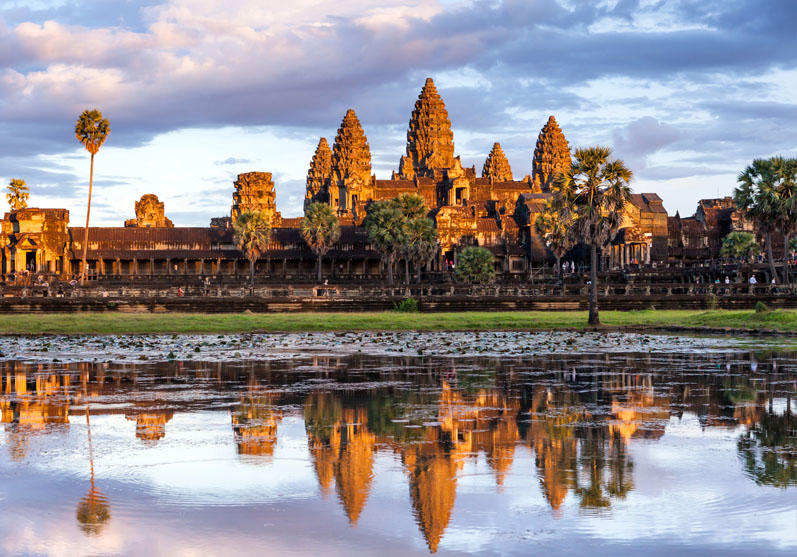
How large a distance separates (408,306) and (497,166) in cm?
12095

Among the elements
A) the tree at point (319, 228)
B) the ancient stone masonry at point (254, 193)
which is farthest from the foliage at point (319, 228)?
the ancient stone masonry at point (254, 193)

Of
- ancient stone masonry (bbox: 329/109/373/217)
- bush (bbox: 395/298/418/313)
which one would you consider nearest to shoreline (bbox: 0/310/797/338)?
bush (bbox: 395/298/418/313)

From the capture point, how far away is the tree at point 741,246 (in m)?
100

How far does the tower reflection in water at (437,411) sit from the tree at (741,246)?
272ft

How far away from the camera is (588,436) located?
11.2 m

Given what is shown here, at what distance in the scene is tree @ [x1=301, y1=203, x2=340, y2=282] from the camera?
103500 mm

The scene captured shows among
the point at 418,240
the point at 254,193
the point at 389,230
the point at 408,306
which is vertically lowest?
the point at 408,306

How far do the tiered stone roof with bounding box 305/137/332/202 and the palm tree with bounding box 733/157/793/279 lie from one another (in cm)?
11765

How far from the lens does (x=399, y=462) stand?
Result: 9.70m

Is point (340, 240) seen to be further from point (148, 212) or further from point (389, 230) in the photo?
point (148, 212)

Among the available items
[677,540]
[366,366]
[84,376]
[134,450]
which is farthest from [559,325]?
[677,540]

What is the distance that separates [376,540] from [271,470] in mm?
2648

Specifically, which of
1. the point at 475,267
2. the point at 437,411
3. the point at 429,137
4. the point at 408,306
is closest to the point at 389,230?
the point at 475,267

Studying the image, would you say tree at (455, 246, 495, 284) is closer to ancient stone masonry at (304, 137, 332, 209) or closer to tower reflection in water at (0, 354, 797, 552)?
tower reflection in water at (0, 354, 797, 552)
